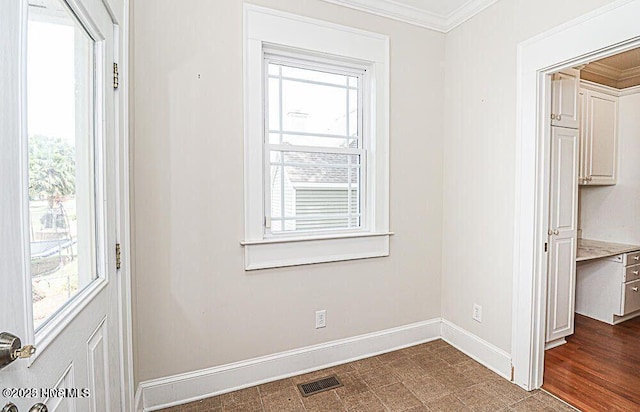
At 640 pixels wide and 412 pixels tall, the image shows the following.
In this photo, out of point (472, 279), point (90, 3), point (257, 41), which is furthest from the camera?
point (472, 279)

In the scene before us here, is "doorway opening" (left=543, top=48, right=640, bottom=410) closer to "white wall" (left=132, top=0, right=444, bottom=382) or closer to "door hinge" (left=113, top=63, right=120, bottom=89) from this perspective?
"white wall" (left=132, top=0, right=444, bottom=382)

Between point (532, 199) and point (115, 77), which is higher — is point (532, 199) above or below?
below

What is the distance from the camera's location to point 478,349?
2.57 metres

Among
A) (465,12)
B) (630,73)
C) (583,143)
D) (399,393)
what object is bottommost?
(399,393)

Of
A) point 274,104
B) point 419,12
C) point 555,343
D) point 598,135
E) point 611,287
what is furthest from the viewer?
point 598,135

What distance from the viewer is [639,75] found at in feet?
11.6

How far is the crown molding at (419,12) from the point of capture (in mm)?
2475

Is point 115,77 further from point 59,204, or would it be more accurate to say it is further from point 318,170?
point 318,170

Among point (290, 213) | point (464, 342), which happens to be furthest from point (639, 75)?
point (290, 213)

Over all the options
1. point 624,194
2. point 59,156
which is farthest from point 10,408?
point 624,194

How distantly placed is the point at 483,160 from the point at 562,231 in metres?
0.92

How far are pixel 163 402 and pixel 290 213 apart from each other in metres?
1.44

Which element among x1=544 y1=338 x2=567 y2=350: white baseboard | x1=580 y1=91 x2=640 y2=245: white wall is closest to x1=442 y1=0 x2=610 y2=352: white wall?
x1=544 y1=338 x2=567 y2=350: white baseboard

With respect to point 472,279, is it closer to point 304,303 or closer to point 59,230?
point 304,303
